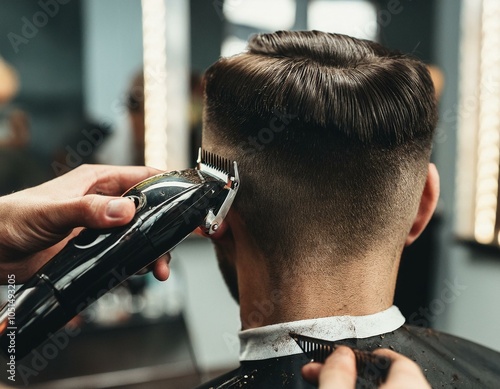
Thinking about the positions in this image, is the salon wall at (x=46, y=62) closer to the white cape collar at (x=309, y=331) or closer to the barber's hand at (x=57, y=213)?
the barber's hand at (x=57, y=213)

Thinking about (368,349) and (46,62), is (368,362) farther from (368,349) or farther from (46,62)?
(46,62)

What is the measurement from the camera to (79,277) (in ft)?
3.14

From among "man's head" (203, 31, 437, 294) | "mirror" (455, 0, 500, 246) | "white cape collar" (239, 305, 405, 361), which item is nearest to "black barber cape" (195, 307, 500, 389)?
"white cape collar" (239, 305, 405, 361)

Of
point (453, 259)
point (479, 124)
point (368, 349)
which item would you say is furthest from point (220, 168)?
point (453, 259)

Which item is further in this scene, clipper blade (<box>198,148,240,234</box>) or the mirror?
the mirror

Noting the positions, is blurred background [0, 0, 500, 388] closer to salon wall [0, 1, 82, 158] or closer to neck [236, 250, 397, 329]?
salon wall [0, 1, 82, 158]

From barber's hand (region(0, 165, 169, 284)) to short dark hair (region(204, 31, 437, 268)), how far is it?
30 cm

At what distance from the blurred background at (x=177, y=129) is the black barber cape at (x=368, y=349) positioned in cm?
229

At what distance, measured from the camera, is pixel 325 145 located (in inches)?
43.4

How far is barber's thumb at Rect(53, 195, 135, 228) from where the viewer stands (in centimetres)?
98

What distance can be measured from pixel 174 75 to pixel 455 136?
2.01 meters

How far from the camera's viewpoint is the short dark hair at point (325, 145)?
3.59 feet

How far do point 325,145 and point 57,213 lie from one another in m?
0.60

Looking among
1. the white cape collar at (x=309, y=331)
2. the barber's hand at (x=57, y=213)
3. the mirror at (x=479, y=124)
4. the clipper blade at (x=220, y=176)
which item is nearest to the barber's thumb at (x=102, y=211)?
the barber's hand at (x=57, y=213)
